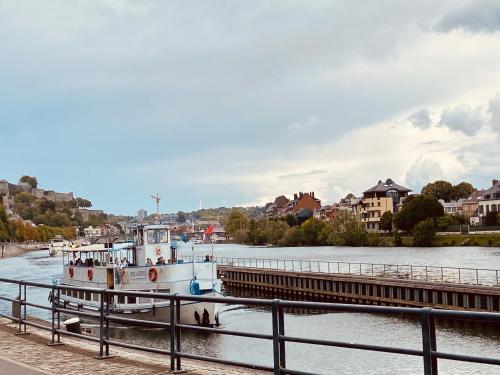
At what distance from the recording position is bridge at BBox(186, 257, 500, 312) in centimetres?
4741

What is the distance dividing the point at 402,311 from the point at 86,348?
30.4 feet

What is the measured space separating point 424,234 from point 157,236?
10557 cm

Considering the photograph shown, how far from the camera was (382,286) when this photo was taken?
57.0 m

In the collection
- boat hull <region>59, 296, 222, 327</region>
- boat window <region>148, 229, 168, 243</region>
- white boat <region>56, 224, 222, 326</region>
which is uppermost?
boat window <region>148, 229, 168, 243</region>

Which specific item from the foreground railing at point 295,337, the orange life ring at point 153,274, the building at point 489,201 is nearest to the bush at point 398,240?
the building at point 489,201

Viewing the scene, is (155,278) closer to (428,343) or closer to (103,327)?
(103,327)

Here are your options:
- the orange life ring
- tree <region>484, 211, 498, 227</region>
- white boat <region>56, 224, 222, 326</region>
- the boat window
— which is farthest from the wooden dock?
tree <region>484, 211, 498, 227</region>

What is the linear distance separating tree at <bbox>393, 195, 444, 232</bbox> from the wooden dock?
81.4m

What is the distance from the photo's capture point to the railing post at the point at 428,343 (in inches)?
297

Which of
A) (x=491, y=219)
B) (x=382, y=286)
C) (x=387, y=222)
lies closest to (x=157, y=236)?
(x=382, y=286)

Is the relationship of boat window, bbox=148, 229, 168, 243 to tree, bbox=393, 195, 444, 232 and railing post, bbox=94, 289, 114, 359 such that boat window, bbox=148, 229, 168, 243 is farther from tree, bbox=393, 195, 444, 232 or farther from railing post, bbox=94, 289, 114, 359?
tree, bbox=393, 195, 444, 232

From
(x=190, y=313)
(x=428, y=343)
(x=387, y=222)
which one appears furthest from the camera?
(x=387, y=222)

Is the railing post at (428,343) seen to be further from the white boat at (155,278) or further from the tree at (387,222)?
the tree at (387,222)

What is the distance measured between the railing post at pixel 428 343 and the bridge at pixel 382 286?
39.4m
